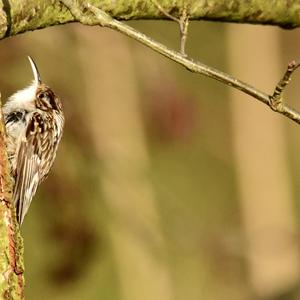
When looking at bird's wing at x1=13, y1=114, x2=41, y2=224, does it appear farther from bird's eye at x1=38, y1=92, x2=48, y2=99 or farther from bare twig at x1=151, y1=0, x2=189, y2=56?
bare twig at x1=151, y1=0, x2=189, y2=56

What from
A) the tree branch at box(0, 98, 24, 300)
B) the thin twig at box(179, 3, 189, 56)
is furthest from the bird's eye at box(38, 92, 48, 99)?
the tree branch at box(0, 98, 24, 300)

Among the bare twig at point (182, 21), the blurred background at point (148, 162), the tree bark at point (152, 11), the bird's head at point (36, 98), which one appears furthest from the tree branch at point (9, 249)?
the blurred background at point (148, 162)

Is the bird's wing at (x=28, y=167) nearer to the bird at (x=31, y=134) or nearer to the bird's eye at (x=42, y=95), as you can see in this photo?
the bird at (x=31, y=134)

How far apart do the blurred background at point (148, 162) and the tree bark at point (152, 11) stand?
1.42 m

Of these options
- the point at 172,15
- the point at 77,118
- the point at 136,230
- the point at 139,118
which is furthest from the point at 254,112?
the point at 172,15

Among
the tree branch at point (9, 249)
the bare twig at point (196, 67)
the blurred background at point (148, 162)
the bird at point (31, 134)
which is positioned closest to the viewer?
the tree branch at point (9, 249)

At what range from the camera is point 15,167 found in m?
4.22

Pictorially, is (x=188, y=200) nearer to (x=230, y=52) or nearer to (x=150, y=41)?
(x=230, y=52)

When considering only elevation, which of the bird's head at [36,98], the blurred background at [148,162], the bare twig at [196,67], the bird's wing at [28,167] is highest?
the bare twig at [196,67]

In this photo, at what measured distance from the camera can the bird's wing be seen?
13.4ft

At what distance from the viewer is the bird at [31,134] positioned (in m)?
4.20

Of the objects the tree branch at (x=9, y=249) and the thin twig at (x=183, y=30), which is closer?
the tree branch at (x=9, y=249)

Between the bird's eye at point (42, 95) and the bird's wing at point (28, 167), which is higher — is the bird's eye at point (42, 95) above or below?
above

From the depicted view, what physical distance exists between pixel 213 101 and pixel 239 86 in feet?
15.1
